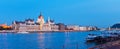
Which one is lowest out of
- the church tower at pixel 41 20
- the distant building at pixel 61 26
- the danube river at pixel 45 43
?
the danube river at pixel 45 43

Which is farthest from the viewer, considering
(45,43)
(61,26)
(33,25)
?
(61,26)

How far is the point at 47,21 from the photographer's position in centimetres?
18750

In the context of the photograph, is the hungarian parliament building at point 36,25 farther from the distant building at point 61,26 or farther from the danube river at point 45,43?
the danube river at point 45,43

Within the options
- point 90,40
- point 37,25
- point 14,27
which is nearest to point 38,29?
point 37,25

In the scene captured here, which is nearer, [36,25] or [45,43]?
[45,43]

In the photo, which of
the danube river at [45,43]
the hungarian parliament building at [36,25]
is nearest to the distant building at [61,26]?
the hungarian parliament building at [36,25]

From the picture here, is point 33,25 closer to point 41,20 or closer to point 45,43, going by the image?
point 41,20

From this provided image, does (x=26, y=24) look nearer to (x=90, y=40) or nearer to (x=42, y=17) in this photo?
(x=42, y=17)

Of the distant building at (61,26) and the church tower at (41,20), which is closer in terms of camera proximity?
the church tower at (41,20)

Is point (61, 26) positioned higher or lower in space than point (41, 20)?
lower

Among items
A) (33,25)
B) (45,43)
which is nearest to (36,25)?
(33,25)

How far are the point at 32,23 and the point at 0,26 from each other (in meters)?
16.8

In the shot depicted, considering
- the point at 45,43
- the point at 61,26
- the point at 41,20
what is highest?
the point at 41,20

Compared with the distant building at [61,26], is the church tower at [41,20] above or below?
above
